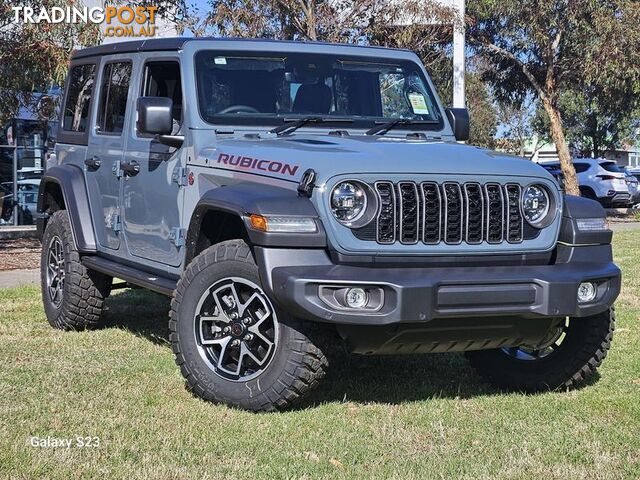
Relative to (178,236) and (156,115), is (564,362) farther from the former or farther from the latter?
(156,115)

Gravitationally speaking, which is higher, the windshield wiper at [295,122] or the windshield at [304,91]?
the windshield at [304,91]

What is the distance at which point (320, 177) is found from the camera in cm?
485

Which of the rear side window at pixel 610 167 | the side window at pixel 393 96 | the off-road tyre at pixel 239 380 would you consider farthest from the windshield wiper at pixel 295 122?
the rear side window at pixel 610 167

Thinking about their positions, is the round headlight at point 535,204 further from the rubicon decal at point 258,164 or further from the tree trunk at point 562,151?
the tree trunk at point 562,151

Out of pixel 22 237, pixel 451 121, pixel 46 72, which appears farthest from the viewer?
pixel 22 237

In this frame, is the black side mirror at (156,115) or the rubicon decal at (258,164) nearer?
the rubicon decal at (258,164)

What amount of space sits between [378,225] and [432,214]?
0.31 m

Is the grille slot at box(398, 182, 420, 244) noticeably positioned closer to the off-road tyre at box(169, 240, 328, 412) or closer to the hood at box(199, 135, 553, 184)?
the hood at box(199, 135, 553, 184)

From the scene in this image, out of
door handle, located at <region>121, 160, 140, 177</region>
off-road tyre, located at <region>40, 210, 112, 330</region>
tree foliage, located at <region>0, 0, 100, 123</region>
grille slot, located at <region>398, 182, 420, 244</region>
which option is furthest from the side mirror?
tree foliage, located at <region>0, 0, 100, 123</region>

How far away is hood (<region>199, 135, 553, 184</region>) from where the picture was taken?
496cm

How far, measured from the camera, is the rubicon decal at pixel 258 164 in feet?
16.6

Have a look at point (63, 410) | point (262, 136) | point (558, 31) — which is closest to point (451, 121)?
point (262, 136)

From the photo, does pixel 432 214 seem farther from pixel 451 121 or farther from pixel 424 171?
pixel 451 121

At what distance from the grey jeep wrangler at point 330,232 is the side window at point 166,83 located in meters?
0.01
